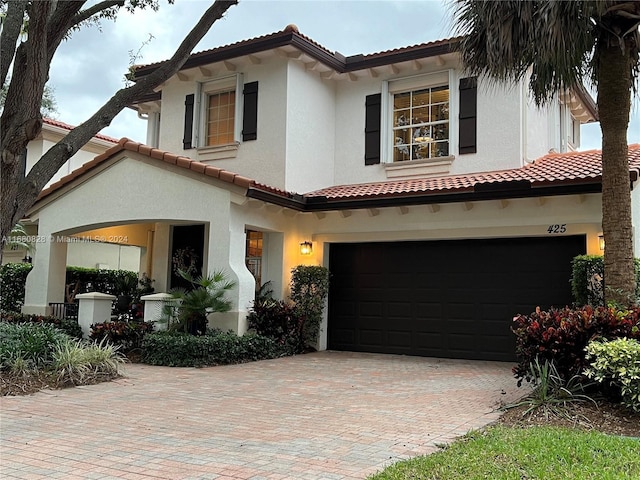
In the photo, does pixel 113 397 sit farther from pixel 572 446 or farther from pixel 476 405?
pixel 572 446

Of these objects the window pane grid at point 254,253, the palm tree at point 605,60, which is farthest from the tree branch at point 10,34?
the window pane grid at point 254,253

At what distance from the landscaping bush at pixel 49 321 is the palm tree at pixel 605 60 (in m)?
10.1

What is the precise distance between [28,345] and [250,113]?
7994 mm

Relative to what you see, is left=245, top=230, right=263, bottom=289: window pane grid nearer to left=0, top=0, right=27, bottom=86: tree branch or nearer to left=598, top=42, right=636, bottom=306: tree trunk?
left=0, top=0, right=27, bottom=86: tree branch

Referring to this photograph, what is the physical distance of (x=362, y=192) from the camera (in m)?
13.9

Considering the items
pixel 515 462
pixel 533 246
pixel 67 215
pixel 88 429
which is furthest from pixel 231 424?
pixel 67 215

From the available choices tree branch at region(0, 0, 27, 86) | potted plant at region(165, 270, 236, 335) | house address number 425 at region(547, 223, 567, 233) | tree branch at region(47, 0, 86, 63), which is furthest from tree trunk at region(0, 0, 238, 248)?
house address number 425 at region(547, 223, 567, 233)

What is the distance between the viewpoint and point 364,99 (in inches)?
621

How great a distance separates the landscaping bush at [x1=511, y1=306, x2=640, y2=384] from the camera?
7479 mm

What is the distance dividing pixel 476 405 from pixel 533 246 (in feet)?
18.2

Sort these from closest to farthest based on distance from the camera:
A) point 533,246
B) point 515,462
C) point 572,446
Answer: point 515,462
point 572,446
point 533,246

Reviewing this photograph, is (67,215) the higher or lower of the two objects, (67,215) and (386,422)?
the higher

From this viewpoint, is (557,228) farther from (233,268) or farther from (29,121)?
(29,121)

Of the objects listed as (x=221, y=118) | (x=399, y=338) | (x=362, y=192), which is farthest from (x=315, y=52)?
(x=399, y=338)
